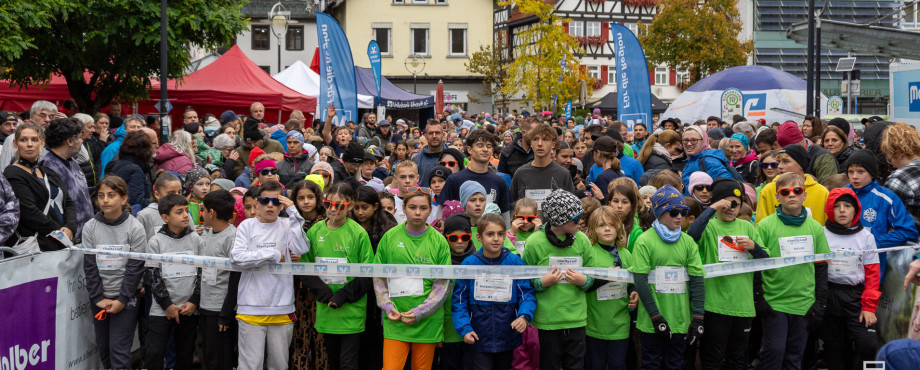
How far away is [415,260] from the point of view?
617 cm

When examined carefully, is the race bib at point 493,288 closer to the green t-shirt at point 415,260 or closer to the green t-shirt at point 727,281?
the green t-shirt at point 415,260

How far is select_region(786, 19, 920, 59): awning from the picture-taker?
652 inches

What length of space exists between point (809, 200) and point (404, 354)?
3713mm

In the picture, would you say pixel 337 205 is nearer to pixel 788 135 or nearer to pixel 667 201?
pixel 667 201

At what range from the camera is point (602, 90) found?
6103 centimetres

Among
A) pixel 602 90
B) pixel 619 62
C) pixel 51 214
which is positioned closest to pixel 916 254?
pixel 51 214

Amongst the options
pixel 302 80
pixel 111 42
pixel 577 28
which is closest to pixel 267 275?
pixel 111 42

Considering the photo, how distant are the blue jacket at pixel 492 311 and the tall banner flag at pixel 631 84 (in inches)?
371

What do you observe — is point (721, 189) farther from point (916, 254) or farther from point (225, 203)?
point (225, 203)

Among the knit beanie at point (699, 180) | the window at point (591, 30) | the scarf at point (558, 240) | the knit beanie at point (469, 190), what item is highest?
the window at point (591, 30)

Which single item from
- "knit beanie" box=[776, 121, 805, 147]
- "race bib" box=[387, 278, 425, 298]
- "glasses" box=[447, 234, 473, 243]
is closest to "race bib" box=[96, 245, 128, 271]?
"race bib" box=[387, 278, 425, 298]

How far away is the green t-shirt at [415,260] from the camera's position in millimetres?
6094

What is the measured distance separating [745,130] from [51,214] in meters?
10.3

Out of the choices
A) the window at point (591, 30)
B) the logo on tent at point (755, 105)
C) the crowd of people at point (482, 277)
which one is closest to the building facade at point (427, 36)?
the window at point (591, 30)
